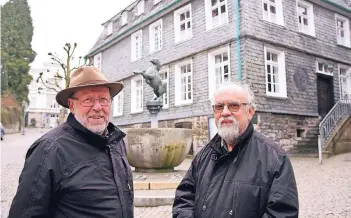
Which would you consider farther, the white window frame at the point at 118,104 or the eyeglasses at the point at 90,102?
the white window frame at the point at 118,104

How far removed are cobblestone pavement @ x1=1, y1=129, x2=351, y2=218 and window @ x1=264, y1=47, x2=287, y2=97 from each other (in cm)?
366

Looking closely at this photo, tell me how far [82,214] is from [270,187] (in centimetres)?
120

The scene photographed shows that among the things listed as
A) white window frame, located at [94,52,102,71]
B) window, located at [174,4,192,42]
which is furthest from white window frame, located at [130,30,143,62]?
white window frame, located at [94,52,102,71]

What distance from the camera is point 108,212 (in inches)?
74.7

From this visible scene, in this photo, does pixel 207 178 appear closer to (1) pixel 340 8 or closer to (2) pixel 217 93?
(2) pixel 217 93

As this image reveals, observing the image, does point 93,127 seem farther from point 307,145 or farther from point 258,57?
point 307,145

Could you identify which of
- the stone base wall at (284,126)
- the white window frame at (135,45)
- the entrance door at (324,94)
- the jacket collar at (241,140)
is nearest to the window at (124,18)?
the white window frame at (135,45)

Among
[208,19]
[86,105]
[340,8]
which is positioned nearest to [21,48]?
[208,19]

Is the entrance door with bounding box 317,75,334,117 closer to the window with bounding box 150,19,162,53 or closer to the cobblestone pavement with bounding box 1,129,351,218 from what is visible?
the cobblestone pavement with bounding box 1,129,351,218

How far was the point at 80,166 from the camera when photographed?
1.87m

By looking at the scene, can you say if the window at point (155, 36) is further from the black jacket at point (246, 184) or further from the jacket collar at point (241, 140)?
the black jacket at point (246, 184)

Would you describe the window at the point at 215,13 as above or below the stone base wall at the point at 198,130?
above

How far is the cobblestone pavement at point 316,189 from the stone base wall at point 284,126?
2.19m

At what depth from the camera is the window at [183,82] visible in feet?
48.5
